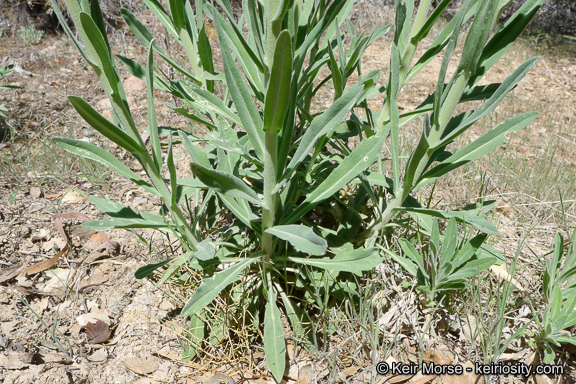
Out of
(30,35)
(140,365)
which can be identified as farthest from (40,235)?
(30,35)

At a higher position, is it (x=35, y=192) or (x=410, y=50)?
(x=410, y=50)

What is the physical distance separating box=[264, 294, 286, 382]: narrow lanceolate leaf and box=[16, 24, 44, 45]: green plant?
16.1 feet

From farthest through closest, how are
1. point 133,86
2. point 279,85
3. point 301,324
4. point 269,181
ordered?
point 133,86
point 301,324
point 269,181
point 279,85

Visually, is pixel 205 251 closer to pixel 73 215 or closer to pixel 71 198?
pixel 73 215

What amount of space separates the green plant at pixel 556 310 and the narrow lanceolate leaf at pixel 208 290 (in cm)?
127

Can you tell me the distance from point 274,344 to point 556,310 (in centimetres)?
116

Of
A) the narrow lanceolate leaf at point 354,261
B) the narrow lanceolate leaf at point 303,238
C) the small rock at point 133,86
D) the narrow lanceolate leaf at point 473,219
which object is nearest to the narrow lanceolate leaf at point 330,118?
the narrow lanceolate leaf at point 303,238

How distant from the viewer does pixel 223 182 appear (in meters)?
1.39

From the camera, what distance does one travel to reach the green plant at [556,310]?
1.66m

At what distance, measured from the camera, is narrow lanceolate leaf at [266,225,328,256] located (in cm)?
133

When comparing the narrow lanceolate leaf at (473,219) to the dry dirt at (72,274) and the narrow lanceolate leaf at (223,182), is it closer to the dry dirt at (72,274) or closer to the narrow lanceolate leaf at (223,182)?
the narrow lanceolate leaf at (223,182)

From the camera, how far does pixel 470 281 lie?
194 centimetres

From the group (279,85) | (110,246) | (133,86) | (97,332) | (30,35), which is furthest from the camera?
(30,35)

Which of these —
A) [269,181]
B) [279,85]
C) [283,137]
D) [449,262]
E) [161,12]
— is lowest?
[449,262]
